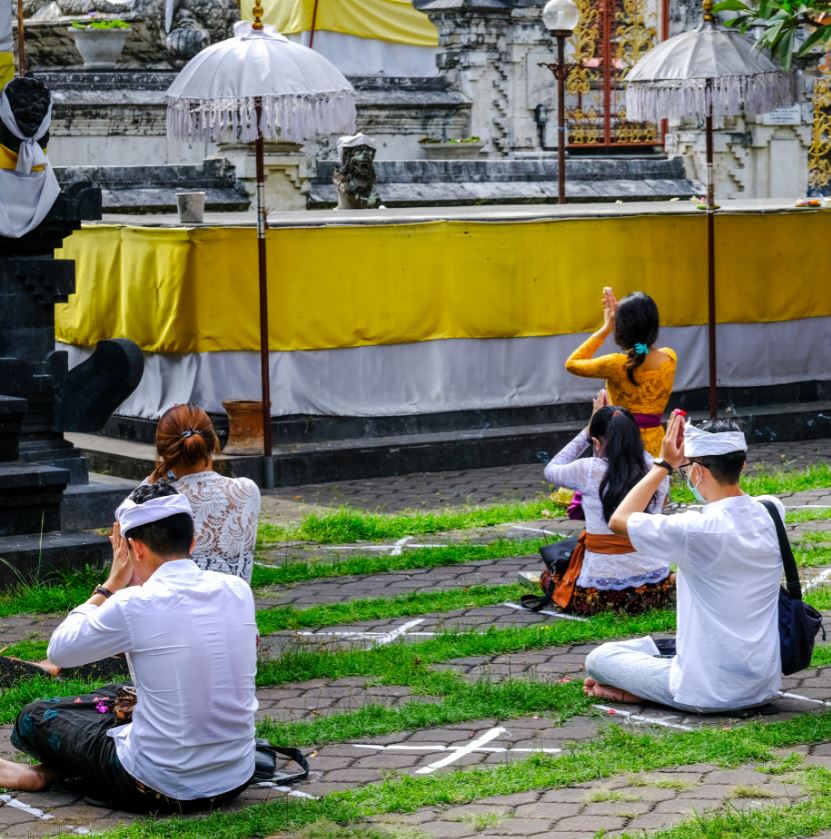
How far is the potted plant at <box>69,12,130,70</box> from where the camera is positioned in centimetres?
2558

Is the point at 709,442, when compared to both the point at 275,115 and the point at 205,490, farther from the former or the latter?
the point at 275,115

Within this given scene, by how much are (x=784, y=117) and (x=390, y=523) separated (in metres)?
15.7

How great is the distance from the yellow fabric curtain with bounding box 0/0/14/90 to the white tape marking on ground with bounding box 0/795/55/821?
19.2ft

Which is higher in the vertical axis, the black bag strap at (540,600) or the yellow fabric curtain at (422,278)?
the yellow fabric curtain at (422,278)

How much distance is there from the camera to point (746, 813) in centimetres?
588

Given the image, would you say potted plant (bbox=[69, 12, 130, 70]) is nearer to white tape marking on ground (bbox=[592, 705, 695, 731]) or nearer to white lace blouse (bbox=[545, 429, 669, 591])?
white lace blouse (bbox=[545, 429, 669, 591])

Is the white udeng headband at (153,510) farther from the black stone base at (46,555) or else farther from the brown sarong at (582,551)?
the black stone base at (46,555)

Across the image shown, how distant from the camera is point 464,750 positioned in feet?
22.4

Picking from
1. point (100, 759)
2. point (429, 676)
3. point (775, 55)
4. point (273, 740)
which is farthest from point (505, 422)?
point (100, 759)

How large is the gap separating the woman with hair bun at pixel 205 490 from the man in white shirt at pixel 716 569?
160cm

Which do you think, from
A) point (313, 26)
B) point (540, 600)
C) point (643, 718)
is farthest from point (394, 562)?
point (313, 26)

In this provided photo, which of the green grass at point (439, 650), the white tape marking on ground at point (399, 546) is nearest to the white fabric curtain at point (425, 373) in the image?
the white tape marking on ground at point (399, 546)

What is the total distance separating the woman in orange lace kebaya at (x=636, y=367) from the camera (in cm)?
1088

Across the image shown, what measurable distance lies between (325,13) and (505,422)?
50.3 feet
